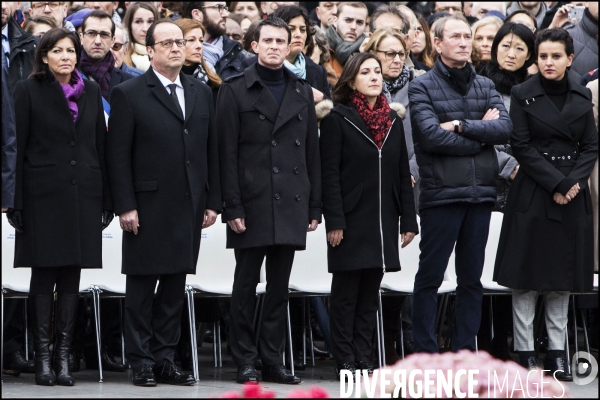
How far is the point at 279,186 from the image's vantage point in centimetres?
770

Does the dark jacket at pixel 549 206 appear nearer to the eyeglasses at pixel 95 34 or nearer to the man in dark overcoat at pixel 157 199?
the man in dark overcoat at pixel 157 199

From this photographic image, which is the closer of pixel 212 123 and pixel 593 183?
pixel 212 123

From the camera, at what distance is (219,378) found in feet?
26.4

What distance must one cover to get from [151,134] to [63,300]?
1.21 m

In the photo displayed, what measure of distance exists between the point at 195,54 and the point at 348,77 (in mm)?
1569

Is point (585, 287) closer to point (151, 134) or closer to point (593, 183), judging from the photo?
point (593, 183)

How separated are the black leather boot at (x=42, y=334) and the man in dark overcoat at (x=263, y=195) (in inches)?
47.1

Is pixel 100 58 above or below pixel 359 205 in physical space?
above

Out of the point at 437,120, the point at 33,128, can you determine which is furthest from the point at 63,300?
the point at 437,120

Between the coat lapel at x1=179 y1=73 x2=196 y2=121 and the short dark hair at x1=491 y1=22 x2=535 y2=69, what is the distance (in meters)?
2.86

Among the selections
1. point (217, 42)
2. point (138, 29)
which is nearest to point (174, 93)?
point (217, 42)

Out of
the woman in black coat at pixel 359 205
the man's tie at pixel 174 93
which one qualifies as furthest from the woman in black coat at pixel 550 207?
the man's tie at pixel 174 93

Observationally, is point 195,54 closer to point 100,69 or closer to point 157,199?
point 100,69

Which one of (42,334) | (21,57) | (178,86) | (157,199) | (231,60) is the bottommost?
(42,334)
